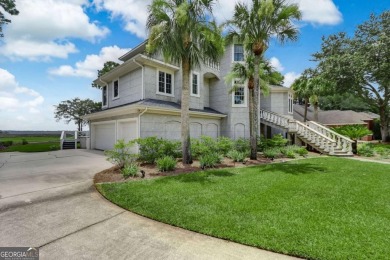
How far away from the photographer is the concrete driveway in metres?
3.34

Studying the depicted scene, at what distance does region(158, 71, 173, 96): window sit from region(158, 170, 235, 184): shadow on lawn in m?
8.86

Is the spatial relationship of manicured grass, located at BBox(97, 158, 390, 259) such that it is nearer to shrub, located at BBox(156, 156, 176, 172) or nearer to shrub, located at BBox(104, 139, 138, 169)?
shrub, located at BBox(156, 156, 176, 172)

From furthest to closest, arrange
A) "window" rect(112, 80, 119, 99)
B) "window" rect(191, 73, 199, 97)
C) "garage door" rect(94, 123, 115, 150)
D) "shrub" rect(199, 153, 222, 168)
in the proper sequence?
"window" rect(112, 80, 119, 99)
"window" rect(191, 73, 199, 97)
"garage door" rect(94, 123, 115, 150)
"shrub" rect(199, 153, 222, 168)

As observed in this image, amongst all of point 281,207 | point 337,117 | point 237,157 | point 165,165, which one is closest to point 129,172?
point 165,165

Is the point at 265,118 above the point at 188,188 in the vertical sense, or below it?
above

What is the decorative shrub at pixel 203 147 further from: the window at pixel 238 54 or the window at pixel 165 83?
the window at pixel 238 54

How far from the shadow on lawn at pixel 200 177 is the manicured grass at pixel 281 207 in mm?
36

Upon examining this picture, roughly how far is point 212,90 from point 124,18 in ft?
32.8

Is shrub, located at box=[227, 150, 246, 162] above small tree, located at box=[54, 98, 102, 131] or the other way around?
the other way around

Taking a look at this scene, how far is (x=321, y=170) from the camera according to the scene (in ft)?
30.3

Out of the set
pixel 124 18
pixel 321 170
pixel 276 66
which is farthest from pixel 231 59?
pixel 321 170

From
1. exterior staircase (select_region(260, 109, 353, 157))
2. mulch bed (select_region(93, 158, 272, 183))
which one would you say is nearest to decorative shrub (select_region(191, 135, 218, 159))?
mulch bed (select_region(93, 158, 272, 183))

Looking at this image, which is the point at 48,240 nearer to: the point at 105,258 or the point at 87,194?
the point at 105,258

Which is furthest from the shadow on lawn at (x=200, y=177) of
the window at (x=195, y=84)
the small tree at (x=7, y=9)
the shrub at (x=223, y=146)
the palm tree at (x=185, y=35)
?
the small tree at (x=7, y=9)
